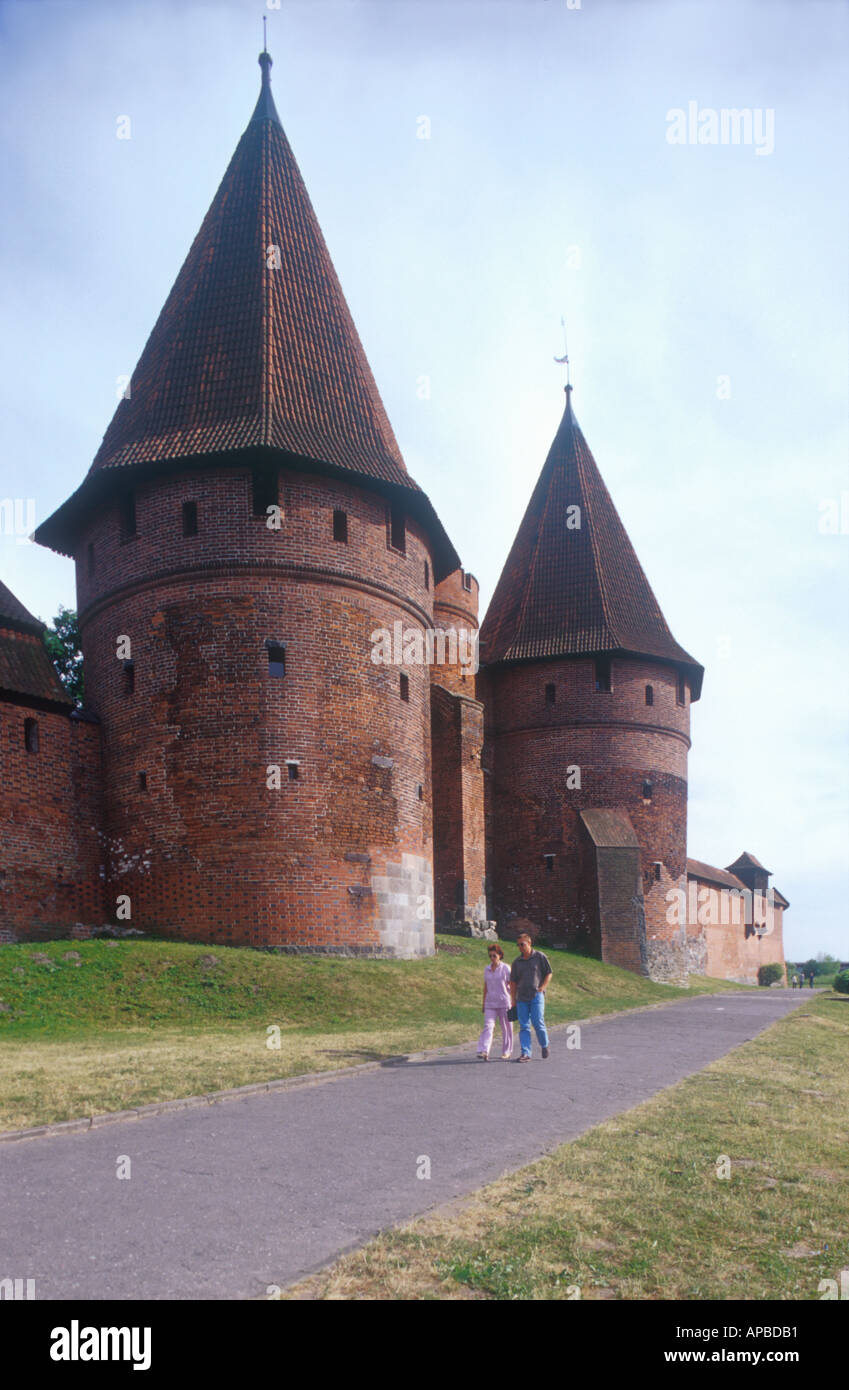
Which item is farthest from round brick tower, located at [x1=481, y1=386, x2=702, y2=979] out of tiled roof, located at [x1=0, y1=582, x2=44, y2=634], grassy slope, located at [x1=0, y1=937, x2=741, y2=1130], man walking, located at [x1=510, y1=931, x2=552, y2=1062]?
man walking, located at [x1=510, y1=931, x2=552, y2=1062]

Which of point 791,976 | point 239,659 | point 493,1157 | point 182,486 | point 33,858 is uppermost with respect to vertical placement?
point 182,486

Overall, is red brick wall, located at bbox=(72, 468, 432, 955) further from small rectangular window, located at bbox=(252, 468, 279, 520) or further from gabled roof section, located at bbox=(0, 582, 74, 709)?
gabled roof section, located at bbox=(0, 582, 74, 709)

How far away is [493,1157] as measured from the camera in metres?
6.58

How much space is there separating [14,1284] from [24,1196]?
147 cm

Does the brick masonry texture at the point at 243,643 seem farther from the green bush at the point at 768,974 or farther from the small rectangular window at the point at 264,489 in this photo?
the green bush at the point at 768,974

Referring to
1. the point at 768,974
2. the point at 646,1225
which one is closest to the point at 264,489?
the point at 646,1225

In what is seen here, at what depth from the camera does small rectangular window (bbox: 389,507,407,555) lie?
72.3 feet

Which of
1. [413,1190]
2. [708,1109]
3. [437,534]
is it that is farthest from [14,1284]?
[437,534]

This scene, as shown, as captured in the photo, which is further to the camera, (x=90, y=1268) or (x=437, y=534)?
(x=437, y=534)

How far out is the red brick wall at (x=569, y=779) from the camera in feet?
102

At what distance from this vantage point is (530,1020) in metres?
11.8

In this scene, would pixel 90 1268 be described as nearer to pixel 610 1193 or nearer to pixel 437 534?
pixel 610 1193

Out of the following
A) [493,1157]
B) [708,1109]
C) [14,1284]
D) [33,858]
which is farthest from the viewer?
[33,858]

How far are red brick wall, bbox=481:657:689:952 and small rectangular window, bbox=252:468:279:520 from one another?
14.0m
